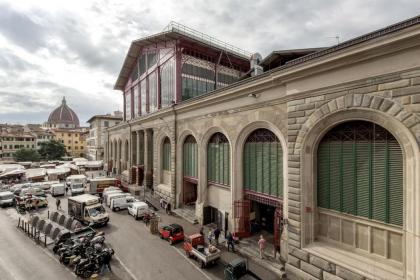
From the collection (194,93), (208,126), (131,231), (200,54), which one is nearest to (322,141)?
(208,126)

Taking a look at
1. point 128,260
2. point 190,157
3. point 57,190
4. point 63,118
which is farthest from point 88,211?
point 63,118

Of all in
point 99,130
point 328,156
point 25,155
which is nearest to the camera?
point 328,156

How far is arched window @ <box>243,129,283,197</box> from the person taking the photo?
1562 centimetres

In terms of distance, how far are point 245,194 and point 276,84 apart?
8.60m

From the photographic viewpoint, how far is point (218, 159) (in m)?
20.6

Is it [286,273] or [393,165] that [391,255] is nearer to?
[393,165]

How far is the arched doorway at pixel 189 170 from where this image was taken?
78.2 ft

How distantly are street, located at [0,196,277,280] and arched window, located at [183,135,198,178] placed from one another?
584cm

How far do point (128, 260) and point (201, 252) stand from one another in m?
4.96

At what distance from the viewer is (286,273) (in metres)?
13.2

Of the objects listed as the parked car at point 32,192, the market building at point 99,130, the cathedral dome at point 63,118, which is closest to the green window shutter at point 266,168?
the parked car at point 32,192

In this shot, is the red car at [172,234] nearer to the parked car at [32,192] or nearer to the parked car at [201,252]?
the parked car at [201,252]

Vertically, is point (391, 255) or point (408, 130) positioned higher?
point (408, 130)

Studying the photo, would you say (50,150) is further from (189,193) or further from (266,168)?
(266,168)
